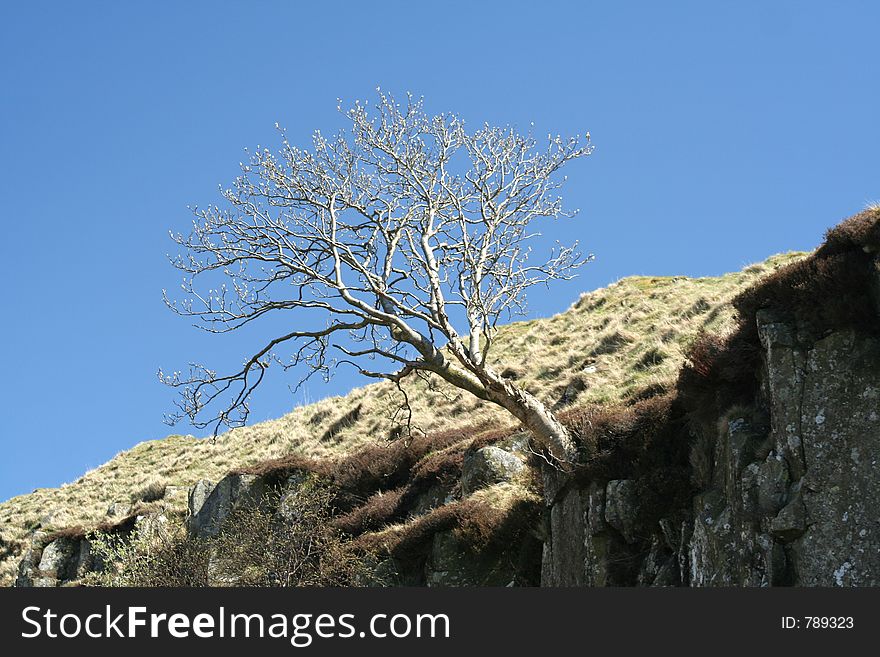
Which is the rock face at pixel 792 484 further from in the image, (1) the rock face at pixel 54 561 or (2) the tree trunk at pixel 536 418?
(1) the rock face at pixel 54 561

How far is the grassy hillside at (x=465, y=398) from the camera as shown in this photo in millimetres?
30641

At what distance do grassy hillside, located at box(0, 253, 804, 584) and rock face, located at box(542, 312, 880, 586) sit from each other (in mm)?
10871

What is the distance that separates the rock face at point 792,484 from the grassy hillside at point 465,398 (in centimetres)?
1087

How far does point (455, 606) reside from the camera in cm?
1100

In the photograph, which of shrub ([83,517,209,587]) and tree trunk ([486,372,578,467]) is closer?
tree trunk ([486,372,578,467])

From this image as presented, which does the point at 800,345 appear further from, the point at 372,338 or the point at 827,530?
the point at 372,338

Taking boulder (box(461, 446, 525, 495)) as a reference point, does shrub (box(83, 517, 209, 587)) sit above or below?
below

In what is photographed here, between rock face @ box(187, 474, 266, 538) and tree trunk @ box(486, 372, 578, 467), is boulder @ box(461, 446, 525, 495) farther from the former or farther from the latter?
rock face @ box(187, 474, 266, 538)

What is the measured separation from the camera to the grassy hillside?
30641 mm

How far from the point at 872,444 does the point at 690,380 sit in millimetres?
4296

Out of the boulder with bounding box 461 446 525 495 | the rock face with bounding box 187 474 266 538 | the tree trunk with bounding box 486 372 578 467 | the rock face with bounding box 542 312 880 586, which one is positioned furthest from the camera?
the rock face with bounding box 187 474 266 538

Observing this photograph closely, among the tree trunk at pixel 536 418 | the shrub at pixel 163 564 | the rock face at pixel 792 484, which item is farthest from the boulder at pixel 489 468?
the rock face at pixel 792 484

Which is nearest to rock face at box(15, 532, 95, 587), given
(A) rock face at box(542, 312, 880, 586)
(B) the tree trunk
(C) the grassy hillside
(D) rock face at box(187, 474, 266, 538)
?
(C) the grassy hillside

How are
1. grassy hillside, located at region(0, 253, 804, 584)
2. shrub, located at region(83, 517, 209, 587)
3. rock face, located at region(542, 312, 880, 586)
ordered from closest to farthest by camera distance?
rock face, located at region(542, 312, 880, 586)
shrub, located at region(83, 517, 209, 587)
grassy hillside, located at region(0, 253, 804, 584)
